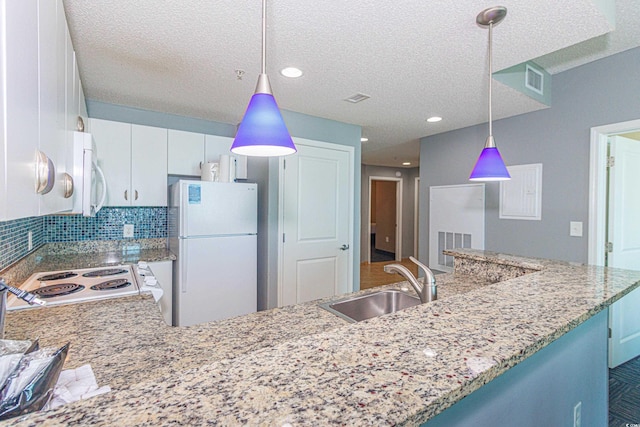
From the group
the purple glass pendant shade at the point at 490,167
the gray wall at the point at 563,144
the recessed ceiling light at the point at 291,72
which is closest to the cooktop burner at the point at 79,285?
the recessed ceiling light at the point at 291,72

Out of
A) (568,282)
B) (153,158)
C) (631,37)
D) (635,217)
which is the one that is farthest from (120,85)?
(635,217)

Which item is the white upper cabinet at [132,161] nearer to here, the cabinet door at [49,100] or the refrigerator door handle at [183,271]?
the refrigerator door handle at [183,271]

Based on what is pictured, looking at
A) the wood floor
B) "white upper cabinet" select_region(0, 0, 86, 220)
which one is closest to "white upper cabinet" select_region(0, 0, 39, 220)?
"white upper cabinet" select_region(0, 0, 86, 220)

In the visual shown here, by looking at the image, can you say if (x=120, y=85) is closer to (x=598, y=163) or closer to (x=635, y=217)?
(x=598, y=163)

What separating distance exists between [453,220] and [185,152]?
121 inches

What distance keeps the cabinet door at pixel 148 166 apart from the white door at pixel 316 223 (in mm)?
1120

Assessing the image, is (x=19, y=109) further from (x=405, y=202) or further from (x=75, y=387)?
(x=405, y=202)

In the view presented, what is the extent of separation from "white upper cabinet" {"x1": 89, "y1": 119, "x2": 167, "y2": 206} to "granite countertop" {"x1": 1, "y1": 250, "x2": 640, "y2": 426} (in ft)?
5.20

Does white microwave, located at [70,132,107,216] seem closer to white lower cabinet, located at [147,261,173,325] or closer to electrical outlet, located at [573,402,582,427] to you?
white lower cabinet, located at [147,261,173,325]

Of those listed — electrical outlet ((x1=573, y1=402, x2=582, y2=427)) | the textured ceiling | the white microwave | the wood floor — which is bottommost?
the wood floor

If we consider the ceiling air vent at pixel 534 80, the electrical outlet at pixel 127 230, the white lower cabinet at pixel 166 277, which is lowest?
the white lower cabinet at pixel 166 277

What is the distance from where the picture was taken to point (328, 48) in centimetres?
177

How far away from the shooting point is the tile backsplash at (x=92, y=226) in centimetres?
196

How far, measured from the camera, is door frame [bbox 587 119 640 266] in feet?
8.04
